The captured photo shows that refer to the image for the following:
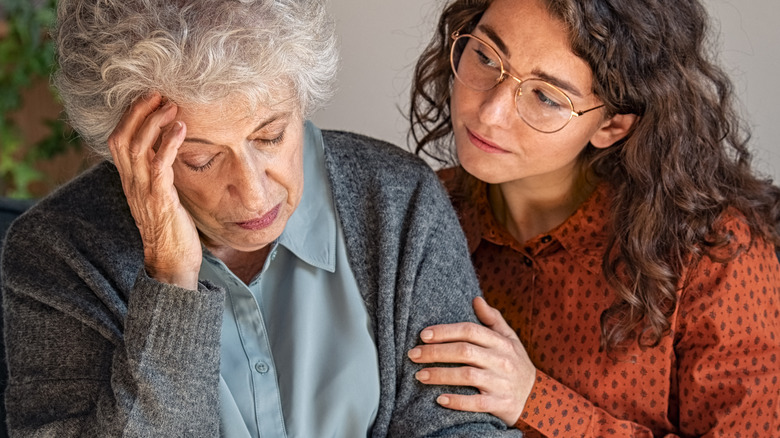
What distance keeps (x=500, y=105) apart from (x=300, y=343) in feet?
1.99

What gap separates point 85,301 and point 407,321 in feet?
1.92

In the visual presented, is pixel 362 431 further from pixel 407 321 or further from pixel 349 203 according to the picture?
pixel 349 203

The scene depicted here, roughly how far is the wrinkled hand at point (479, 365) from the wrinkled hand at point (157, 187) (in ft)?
1.49

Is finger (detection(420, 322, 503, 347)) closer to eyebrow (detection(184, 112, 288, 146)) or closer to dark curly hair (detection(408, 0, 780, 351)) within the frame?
dark curly hair (detection(408, 0, 780, 351))

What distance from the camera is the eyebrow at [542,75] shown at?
63.9 inches

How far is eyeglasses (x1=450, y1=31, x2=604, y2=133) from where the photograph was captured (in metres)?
1.65

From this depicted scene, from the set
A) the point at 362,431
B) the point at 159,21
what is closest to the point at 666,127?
the point at 362,431

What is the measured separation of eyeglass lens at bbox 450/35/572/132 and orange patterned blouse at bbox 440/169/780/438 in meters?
0.30

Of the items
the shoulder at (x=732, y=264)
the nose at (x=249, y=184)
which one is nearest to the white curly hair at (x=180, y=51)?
the nose at (x=249, y=184)

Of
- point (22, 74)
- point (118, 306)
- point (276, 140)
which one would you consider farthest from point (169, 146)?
point (22, 74)

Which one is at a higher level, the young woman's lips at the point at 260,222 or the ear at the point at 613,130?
the ear at the point at 613,130

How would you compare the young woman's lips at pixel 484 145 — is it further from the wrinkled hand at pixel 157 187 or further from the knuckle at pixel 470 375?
the wrinkled hand at pixel 157 187

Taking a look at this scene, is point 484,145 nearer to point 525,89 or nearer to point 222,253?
point 525,89

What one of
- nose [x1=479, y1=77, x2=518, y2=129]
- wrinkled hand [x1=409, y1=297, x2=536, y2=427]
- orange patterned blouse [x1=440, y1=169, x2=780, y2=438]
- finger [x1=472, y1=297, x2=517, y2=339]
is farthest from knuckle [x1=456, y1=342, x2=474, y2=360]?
nose [x1=479, y1=77, x2=518, y2=129]
